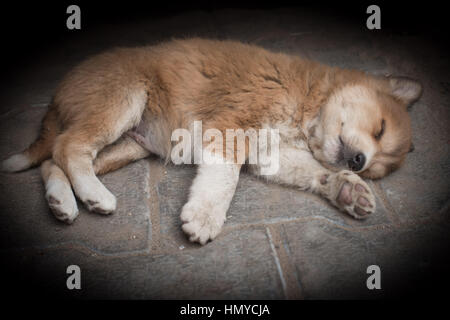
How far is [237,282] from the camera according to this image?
2.26 metres

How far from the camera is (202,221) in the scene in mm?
2498

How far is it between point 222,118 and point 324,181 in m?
0.88

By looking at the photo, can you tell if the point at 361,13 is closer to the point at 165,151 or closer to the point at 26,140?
the point at 165,151

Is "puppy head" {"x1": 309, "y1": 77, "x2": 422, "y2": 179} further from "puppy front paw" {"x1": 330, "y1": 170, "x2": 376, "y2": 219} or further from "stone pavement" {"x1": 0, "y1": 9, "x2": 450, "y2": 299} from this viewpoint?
"stone pavement" {"x1": 0, "y1": 9, "x2": 450, "y2": 299}

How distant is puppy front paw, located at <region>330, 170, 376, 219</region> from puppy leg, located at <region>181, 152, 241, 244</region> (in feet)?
2.36

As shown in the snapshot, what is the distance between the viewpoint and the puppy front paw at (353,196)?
104 inches

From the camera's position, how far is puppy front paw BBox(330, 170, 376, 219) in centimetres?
264

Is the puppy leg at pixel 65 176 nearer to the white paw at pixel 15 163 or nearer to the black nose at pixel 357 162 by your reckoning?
the white paw at pixel 15 163

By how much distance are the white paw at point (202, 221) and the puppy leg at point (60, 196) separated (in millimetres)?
721

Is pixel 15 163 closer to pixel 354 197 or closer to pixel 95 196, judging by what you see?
pixel 95 196

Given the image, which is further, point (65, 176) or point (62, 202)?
point (65, 176)

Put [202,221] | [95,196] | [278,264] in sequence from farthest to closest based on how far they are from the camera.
→ 1. [95,196]
2. [202,221]
3. [278,264]

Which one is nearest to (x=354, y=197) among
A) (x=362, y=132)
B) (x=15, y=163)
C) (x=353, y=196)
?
(x=353, y=196)

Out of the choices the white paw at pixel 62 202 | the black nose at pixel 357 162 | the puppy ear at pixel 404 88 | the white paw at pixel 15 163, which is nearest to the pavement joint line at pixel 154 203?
the white paw at pixel 62 202
